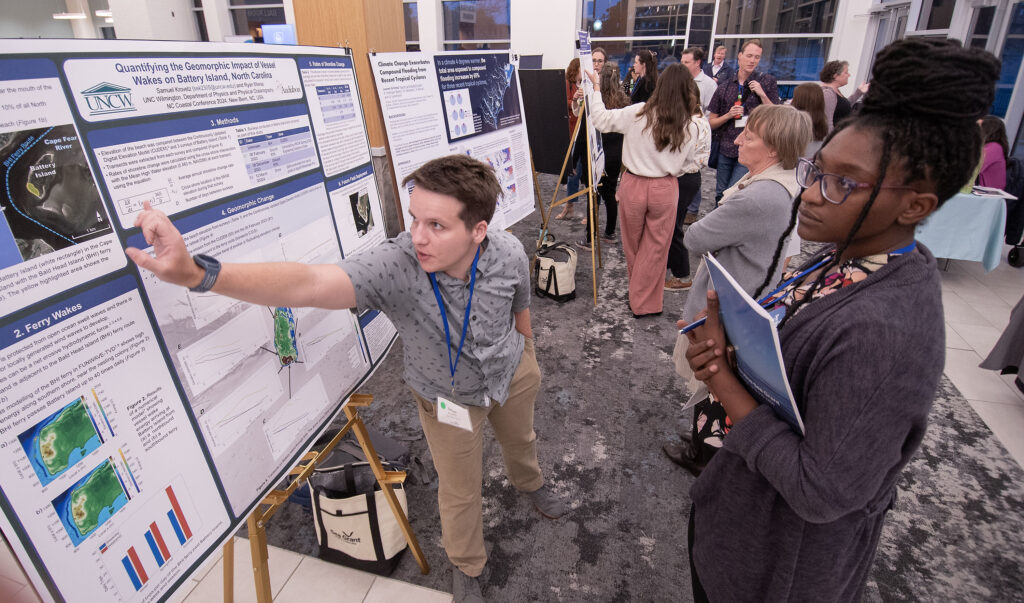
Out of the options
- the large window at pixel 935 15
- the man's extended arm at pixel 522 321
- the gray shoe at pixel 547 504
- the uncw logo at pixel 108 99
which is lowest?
the gray shoe at pixel 547 504

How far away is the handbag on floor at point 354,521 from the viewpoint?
6.10 feet

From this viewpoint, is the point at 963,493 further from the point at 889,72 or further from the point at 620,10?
the point at 620,10

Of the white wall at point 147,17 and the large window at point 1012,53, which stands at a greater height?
the white wall at point 147,17

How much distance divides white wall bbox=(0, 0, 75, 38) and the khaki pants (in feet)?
42.4

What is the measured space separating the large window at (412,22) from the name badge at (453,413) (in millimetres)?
9598

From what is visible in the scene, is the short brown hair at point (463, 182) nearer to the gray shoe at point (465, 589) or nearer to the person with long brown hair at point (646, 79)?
the gray shoe at point (465, 589)

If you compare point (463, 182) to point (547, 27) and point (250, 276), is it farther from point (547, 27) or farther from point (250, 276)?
point (547, 27)

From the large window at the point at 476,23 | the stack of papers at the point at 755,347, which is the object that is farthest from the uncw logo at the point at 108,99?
the large window at the point at 476,23

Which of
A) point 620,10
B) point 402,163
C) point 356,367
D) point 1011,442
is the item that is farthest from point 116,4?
point 1011,442

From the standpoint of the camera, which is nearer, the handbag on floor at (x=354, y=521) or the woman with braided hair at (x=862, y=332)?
the woman with braided hair at (x=862, y=332)

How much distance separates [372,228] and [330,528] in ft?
3.65

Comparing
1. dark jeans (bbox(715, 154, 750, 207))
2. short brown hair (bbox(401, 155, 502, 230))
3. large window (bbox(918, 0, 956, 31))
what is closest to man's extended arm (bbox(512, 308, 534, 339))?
short brown hair (bbox(401, 155, 502, 230))

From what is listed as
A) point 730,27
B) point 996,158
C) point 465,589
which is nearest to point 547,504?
point 465,589

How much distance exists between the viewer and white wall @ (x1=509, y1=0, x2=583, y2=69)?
8.73m
